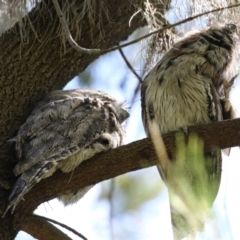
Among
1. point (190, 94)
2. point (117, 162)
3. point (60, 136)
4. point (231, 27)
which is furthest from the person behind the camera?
point (231, 27)

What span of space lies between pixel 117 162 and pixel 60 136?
0.97 feet

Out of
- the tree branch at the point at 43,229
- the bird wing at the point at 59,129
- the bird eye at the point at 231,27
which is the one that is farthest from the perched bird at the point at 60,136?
the bird eye at the point at 231,27

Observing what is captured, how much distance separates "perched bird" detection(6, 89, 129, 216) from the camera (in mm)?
2887

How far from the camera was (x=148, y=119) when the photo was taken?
3.27 meters

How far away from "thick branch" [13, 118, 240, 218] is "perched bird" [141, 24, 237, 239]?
12.0 inches

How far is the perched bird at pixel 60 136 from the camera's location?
2887 millimetres

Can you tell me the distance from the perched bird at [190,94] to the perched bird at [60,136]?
227mm

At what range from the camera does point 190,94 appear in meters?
3.18

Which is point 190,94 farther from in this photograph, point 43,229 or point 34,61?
point 43,229

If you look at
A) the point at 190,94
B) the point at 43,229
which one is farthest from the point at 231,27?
the point at 43,229

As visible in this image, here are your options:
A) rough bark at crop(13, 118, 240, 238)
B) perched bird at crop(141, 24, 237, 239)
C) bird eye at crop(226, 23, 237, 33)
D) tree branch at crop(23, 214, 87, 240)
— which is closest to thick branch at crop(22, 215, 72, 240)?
tree branch at crop(23, 214, 87, 240)

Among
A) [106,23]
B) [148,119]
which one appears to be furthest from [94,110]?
[106,23]

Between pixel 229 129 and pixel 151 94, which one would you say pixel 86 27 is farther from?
pixel 229 129

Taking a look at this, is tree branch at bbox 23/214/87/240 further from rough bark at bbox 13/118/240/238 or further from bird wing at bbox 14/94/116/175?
bird wing at bbox 14/94/116/175
